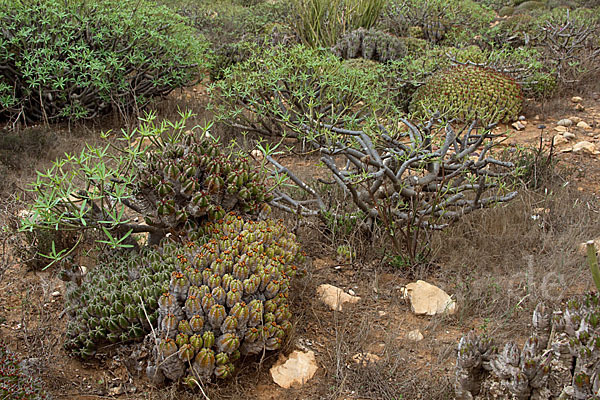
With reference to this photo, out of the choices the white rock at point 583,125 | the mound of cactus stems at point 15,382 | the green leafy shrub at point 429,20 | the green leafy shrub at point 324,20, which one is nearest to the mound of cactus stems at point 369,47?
the green leafy shrub at point 324,20

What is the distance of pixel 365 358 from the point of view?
8.91ft

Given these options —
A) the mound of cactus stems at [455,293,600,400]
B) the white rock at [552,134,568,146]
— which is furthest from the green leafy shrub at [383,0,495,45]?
the mound of cactus stems at [455,293,600,400]

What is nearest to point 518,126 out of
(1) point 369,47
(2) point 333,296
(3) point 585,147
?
(3) point 585,147

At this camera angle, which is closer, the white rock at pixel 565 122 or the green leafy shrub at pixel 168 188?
the green leafy shrub at pixel 168 188

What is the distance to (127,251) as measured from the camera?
10.2 ft

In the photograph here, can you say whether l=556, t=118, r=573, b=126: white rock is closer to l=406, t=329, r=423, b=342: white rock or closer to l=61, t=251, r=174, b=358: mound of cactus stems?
l=406, t=329, r=423, b=342: white rock

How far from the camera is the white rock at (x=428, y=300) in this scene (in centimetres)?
311

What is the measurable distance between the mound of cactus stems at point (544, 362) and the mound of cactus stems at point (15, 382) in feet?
5.79

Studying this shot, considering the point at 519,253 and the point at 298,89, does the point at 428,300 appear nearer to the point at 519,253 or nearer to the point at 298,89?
the point at 519,253

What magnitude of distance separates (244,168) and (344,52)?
532 centimetres

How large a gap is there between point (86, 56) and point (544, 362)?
5.47 meters

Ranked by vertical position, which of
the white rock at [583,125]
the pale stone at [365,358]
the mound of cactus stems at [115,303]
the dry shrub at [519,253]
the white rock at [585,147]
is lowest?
the white rock at [583,125]

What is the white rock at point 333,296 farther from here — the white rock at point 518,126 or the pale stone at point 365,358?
the white rock at point 518,126

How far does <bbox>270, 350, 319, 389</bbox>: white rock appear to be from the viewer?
8.63 ft
